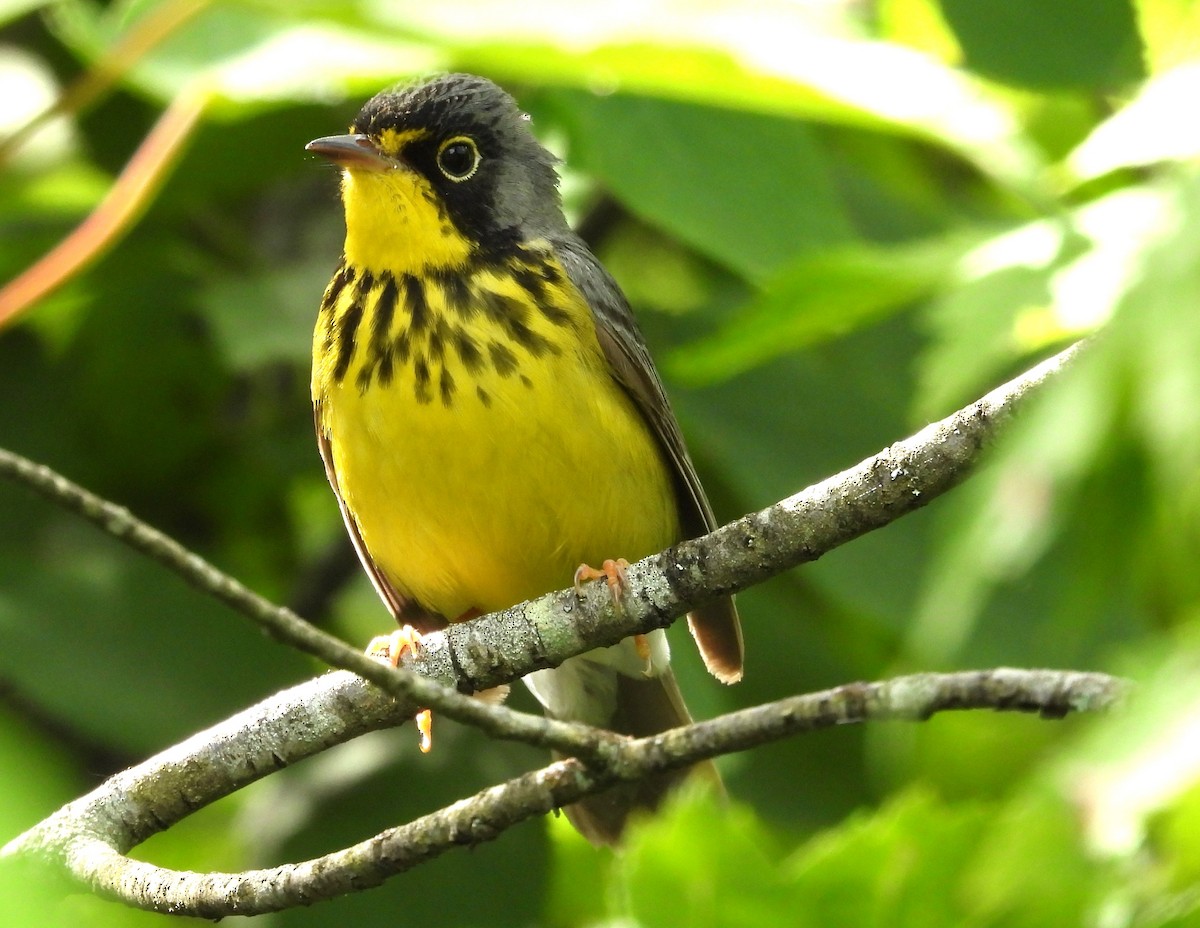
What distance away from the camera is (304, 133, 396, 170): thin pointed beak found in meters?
5.01

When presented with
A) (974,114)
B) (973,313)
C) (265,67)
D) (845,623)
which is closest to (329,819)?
(845,623)

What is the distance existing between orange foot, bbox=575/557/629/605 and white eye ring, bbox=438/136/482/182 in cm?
146

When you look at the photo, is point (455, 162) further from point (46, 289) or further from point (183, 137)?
point (46, 289)

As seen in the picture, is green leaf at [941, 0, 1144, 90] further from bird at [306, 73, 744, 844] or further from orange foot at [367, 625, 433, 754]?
orange foot at [367, 625, 433, 754]

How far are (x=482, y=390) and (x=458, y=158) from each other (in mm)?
1135

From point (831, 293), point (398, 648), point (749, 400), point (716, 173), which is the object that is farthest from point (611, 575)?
point (749, 400)

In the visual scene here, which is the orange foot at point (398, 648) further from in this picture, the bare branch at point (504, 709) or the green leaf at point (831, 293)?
the green leaf at point (831, 293)

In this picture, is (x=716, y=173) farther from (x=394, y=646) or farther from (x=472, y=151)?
(x=394, y=646)

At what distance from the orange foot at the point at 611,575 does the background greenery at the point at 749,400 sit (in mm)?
482

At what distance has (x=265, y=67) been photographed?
14.2 ft

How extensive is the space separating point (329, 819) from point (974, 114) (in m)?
3.38

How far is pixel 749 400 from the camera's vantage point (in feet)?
18.3

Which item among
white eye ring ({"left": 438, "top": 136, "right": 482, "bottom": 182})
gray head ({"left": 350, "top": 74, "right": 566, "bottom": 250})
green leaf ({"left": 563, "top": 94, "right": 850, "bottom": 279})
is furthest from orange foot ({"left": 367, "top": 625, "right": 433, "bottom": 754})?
white eye ring ({"left": 438, "top": 136, "right": 482, "bottom": 182})

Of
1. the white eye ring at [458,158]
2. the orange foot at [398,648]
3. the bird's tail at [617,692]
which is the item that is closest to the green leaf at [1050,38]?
the white eye ring at [458,158]
